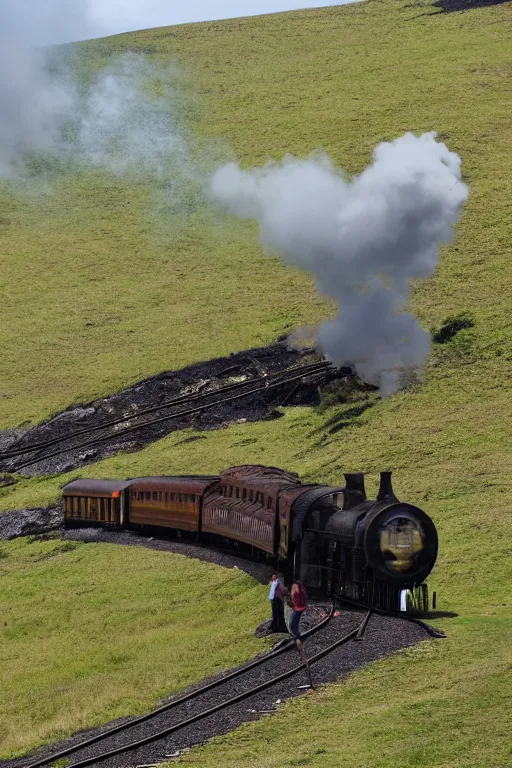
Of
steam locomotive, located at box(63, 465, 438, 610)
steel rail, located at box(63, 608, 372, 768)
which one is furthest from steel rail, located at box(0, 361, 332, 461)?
steel rail, located at box(63, 608, 372, 768)

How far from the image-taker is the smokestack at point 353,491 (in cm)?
2592

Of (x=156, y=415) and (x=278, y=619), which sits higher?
(x=156, y=415)

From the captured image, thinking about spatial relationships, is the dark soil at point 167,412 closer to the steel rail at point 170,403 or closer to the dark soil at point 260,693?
the steel rail at point 170,403

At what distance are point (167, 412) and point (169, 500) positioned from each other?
15.7 meters

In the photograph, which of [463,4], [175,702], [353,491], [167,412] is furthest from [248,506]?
[463,4]

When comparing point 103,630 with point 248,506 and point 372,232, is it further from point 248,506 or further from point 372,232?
point 372,232

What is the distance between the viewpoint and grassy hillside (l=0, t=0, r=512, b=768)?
17734mm

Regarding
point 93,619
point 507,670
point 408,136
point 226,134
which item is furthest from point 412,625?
point 226,134

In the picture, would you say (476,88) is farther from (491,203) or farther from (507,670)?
(507,670)

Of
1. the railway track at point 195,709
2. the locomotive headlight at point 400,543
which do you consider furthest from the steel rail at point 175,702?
the locomotive headlight at point 400,543

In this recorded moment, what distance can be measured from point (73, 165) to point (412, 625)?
7873 cm

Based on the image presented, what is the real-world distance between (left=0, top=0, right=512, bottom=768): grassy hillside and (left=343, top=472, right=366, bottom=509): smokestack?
10.6 ft

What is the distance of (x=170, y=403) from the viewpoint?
2180 inches

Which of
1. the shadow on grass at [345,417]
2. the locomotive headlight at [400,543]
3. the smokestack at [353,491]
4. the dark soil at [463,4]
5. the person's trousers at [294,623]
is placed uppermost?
the dark soil at [463,4]
